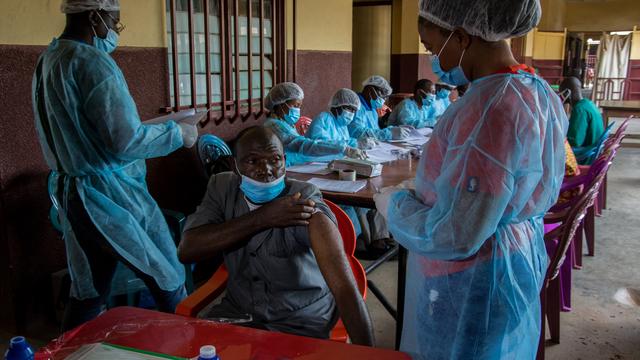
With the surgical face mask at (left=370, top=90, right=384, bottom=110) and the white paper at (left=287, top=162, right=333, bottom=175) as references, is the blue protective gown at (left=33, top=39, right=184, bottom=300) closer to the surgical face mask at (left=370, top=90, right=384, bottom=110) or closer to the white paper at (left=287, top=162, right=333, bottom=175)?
the white paper at (left=287, top=162, right=333, bottom=175)

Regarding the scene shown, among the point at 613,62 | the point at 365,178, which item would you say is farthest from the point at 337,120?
the point at 613,62

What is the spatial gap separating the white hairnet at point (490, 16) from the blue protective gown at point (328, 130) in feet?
7.68

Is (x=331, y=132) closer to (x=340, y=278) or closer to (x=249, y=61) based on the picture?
(x=249, y=61)

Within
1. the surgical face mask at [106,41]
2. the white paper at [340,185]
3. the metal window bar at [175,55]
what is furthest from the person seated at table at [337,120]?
the surgical face mask at [106,41]

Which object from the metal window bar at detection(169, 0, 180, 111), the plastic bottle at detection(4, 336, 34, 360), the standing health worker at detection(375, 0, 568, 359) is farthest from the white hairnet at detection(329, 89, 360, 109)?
the plastic bottle at detection(4, 336, 34, 360)

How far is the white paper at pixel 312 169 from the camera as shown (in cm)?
289

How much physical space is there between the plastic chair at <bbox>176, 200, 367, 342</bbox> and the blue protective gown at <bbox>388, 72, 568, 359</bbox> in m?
0.24

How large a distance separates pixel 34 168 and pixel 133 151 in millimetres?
802

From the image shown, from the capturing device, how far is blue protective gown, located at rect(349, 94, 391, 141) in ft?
14.0

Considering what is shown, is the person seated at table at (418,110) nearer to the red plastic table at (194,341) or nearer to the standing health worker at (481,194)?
the standing health worker at (481,194)

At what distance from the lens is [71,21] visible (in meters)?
2.09

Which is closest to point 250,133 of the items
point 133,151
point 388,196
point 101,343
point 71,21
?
point 388,196

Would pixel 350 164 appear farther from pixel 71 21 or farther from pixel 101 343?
pixel 101 343

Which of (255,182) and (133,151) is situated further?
(133,151)
